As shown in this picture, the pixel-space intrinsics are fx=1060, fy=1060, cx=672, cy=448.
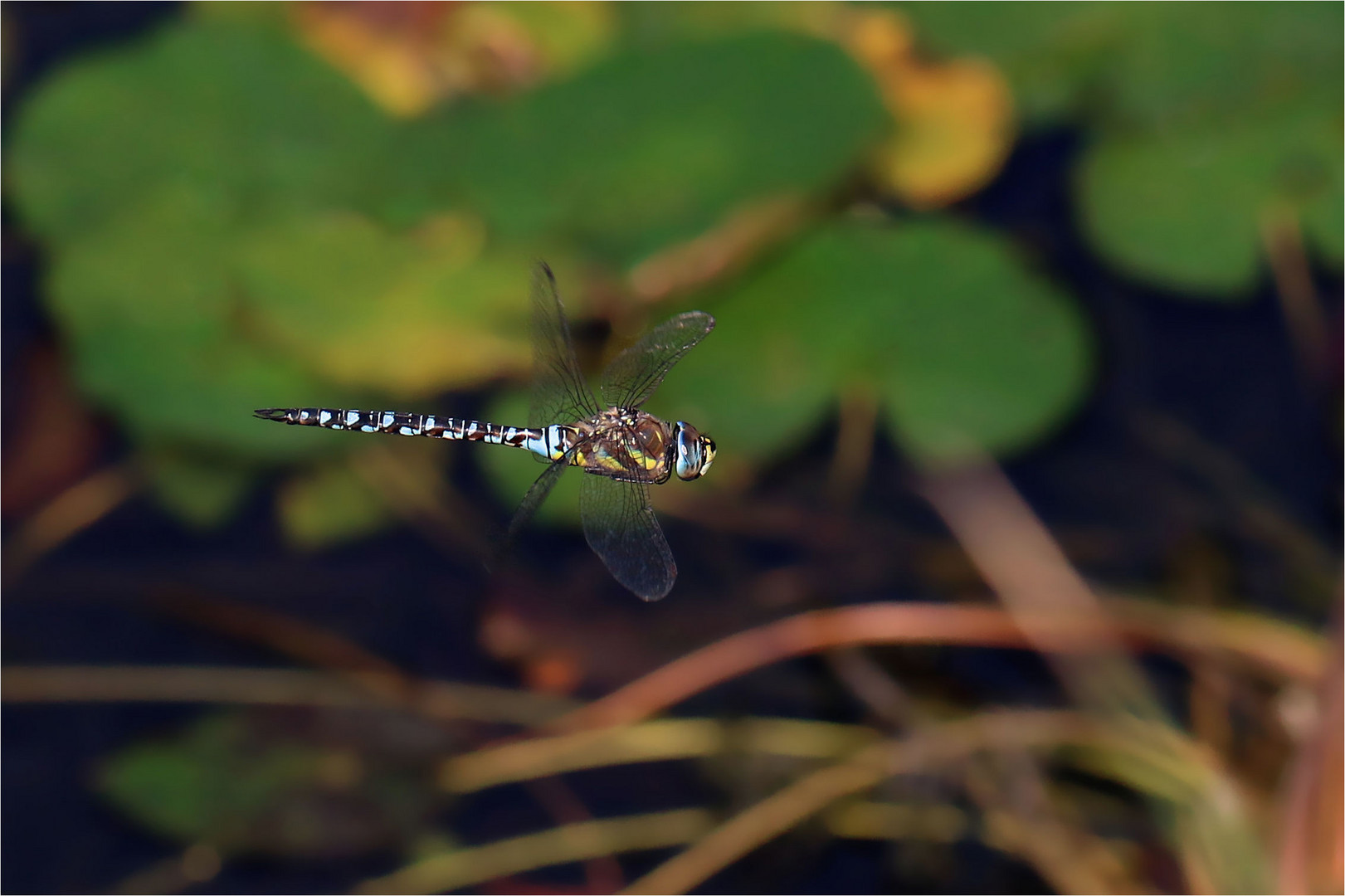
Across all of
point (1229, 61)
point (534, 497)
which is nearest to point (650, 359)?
point (534, 497)

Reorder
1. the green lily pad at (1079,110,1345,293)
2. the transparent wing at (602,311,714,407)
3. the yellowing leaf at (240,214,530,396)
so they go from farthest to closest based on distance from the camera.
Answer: the green lily pad at (1079,110,1345,293) < the yellowing leaf at (240,214,530,396) < the transparent wing at (602,311,714,407)

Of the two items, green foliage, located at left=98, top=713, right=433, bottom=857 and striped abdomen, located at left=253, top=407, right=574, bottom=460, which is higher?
A: striped abdomen, located at left=253, top=407, right=574, bottom=460

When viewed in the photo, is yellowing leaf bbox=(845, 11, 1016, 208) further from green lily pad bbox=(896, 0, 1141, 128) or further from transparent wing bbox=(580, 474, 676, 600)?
transparent wing bbox=(580, 474, 676, 600)

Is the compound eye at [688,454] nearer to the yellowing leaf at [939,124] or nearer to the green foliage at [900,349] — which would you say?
the green foliage at [900,349]

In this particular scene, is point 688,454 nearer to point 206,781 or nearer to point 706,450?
point 706,450

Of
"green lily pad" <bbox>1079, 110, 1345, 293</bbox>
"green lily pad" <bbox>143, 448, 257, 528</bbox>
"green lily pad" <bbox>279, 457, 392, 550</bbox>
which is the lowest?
"green lily pad" <bbox>279, 457, 392, 550</bbox>

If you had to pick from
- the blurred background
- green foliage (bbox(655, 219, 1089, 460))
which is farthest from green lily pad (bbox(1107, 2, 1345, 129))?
green foliage (bbox(655, 219, 1089, 460))

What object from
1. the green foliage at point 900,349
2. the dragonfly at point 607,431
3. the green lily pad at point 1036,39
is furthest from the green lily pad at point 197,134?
the green lily pad at point 1036,39
